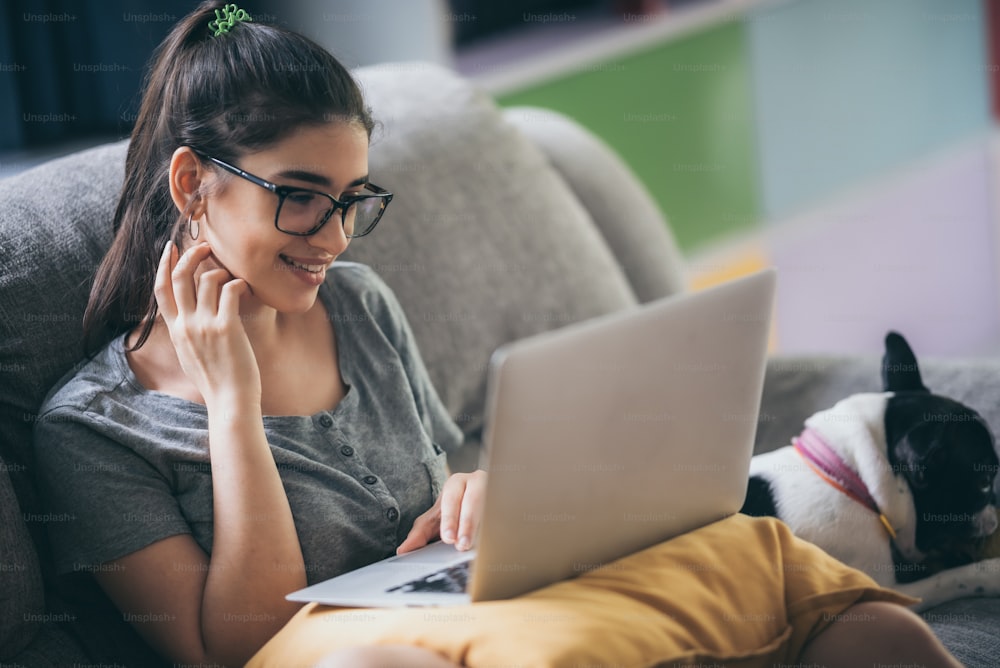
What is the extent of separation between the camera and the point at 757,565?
48.6 inches

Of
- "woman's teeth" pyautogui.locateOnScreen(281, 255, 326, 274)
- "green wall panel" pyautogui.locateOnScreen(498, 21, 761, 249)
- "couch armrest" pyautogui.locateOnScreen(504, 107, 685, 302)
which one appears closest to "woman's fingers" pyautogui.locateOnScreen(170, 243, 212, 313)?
"woman's teeth" pyautogui.locateOnScreen(281, 255, 326, 274)

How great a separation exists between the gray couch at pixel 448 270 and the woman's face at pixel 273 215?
25 centimetres

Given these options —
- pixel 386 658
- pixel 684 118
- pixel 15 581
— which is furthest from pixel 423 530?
pixel 684 118

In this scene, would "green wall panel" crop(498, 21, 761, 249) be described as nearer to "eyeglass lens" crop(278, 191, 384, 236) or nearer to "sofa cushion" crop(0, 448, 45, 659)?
"eyeglass lens" crop(278, 191, 384, 236)

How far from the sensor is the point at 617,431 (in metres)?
1.13

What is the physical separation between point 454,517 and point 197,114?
1.86 ft

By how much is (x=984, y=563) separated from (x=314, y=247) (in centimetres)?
101

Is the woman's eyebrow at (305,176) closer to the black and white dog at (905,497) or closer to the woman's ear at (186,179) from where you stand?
the woman's ear at (186,179)

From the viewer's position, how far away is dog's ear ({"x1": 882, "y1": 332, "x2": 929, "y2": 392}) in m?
1.67

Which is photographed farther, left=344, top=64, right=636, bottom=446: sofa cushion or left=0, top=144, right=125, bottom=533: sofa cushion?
left=344, top=64, right=636, bottom=446: sofa cushion

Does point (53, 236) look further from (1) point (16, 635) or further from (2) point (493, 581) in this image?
(2) point (493, 581)

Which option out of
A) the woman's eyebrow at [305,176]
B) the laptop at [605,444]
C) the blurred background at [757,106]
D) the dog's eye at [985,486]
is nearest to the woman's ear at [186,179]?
the woman's eyebrow at [305,176]

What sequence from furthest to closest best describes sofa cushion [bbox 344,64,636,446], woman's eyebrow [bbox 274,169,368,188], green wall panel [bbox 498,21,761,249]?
1. green wall panel [bbox 498,21,761,249]
2. sofa cushion [bbox 344,64,636,446]
3. woman's eyebrow [bbox 274,169,368,188]

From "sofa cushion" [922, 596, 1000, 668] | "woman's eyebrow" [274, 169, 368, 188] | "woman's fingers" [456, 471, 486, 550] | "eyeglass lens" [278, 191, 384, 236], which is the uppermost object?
"woman's eyebrow" [274, 169, 368, 188]
